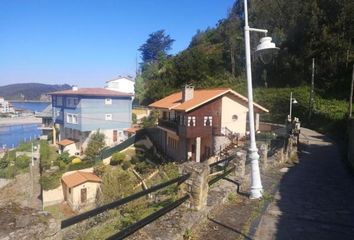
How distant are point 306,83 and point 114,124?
24.6 metres

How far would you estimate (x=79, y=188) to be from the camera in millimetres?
25375

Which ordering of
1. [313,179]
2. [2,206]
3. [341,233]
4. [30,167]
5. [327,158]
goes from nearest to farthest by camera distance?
[2,206]
[341,233]
[313,179]
[327,158]
[30,167]

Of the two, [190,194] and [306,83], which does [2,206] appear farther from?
[306,83]

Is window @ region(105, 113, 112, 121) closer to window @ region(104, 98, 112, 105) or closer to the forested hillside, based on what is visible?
window @ region(104, 98, 112, 105)

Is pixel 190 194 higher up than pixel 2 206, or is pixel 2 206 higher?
pixel 2 206

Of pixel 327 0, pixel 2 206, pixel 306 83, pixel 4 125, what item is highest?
pixel 327 0

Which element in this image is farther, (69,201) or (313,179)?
(69,201)

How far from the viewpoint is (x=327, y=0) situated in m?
43.7

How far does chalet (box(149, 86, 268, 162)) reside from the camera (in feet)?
89.9

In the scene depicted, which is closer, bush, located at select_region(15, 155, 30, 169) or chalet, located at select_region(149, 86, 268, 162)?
chalet, located at select_region(149, 86, 268, 162)

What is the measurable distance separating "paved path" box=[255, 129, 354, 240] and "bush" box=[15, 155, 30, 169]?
1253 inches

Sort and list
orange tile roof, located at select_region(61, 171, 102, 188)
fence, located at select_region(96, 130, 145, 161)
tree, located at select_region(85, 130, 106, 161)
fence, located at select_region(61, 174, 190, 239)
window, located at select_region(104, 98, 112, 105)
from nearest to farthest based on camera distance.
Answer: fence, located at select_region(61, 174, 190, 239) < orange tile roof, located at select_region(61, 171, 102, 188) < fence, located at select_region(96, 130, 145, 161) < tree, located at select_region(85, 130, 106, 161) < window, located at select_region(104, 98, 112, 105)

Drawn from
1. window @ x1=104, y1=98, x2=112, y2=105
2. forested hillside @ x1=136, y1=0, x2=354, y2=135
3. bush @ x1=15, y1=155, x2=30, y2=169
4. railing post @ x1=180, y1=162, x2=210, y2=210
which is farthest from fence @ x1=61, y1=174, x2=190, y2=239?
window @ x1=104, y1=98, x2=112, y2=105

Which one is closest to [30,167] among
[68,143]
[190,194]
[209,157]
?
[68,143]
